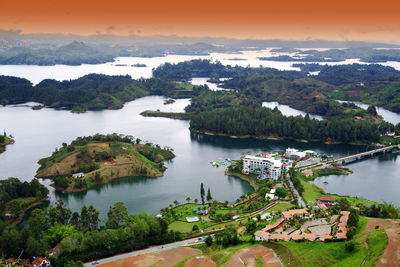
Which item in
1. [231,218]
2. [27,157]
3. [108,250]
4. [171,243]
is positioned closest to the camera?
[108,250]

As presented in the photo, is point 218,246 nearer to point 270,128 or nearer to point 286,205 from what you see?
point 286,205

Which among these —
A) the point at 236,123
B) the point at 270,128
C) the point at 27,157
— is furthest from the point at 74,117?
the point at 270,128

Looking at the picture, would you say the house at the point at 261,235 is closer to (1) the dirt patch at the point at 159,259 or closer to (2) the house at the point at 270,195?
(1) the dirt patch at the point at 159,259

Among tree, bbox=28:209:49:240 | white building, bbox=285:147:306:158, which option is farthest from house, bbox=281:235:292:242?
white building, bbox=285:147:306:158

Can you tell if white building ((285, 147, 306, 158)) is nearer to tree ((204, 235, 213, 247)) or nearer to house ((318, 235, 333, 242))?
house ((318, 235, 333, 242))

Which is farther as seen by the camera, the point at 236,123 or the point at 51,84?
the point at 51,84

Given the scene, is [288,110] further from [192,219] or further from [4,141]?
[192,219]

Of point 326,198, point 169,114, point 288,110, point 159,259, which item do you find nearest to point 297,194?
point 326,198
